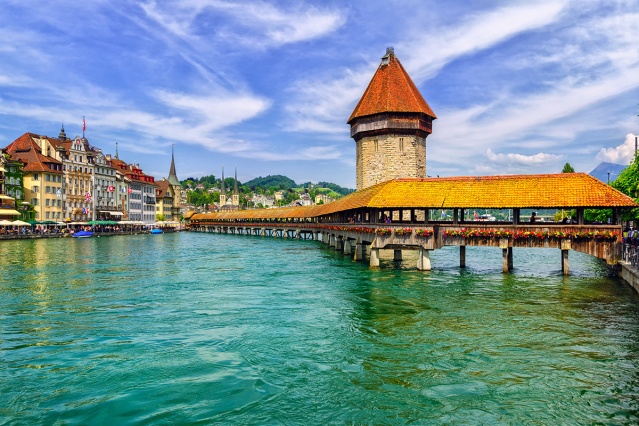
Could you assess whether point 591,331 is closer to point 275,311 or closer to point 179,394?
point 275,311

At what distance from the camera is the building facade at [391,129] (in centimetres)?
4603

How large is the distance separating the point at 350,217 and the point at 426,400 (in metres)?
30.3

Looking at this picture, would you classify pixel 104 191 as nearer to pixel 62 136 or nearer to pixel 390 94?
pixel 62 136

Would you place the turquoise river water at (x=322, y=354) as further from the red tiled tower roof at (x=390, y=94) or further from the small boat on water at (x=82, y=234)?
the small boat on water at (x=82, y=234)

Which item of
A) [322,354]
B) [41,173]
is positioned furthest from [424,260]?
[41,173]

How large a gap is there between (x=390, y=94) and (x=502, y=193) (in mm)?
26305

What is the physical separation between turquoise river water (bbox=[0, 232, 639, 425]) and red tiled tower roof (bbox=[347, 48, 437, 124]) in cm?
2906

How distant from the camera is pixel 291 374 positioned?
30.5ft

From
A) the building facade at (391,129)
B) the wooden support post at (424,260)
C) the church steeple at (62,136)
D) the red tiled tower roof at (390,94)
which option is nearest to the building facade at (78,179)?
the church steeple at (62,136)

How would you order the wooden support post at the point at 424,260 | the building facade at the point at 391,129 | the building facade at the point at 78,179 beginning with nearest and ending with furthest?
the wooden support post at the point at 424,260
the building facade at the point at 391,129
the building facade at the point at 78,179

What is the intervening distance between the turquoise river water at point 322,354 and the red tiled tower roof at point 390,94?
2906 centimetres

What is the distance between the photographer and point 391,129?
4616 centimetres

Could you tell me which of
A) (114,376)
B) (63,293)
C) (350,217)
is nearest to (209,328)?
(114,376)

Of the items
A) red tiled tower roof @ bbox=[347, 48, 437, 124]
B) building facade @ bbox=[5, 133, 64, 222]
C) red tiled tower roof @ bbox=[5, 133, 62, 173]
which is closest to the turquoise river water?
red tiled tower roof @ bbox=[347, 48, 437, 124]
